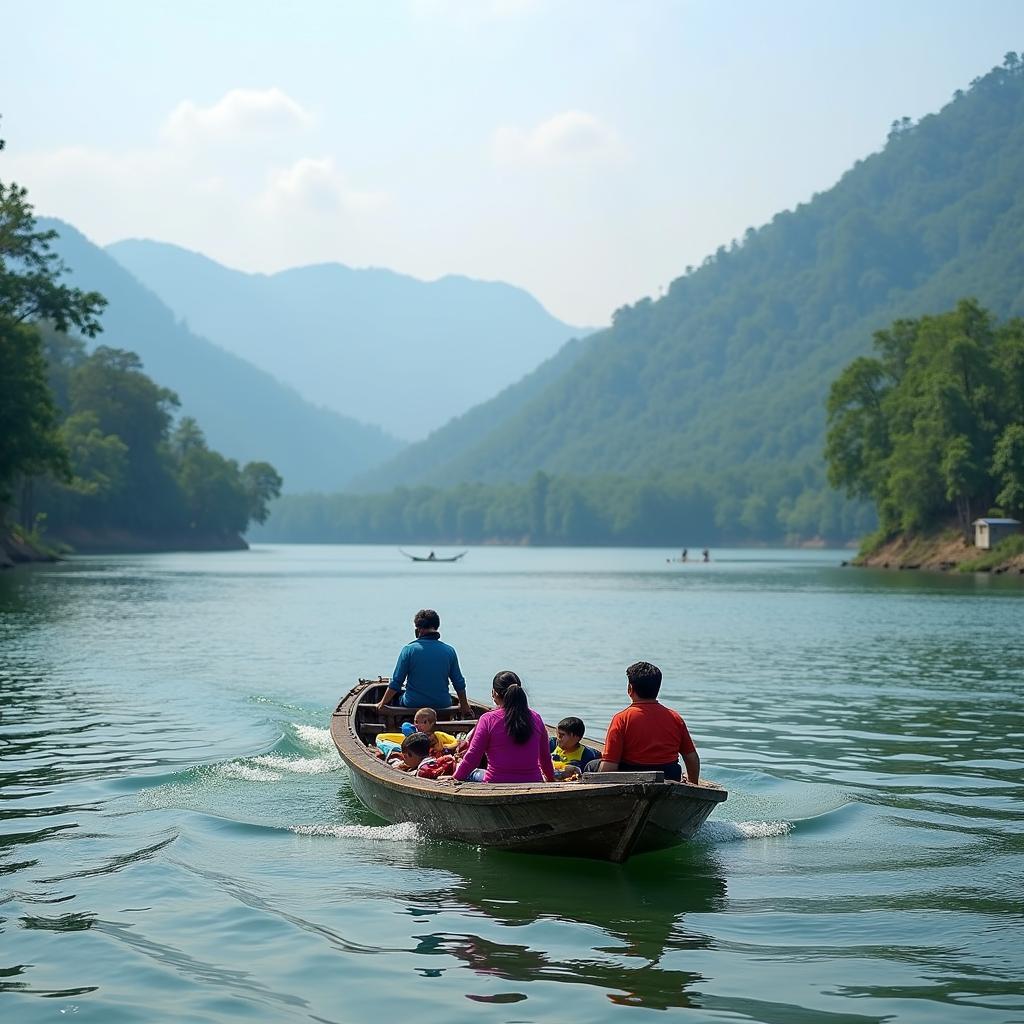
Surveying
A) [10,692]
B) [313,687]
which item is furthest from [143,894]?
[313,687]

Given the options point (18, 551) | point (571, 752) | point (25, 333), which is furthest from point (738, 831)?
point (18, 551)

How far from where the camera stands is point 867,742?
21891 millimetres

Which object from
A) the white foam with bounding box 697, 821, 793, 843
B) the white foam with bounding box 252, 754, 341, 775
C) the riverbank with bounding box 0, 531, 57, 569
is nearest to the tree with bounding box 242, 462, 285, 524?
the riverbank with bounding box 0, 531, 57, 569

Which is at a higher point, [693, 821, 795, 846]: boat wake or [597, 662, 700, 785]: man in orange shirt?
[597, 662, 700, 785]: man in orange shirt

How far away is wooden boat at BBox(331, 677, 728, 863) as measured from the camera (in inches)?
487

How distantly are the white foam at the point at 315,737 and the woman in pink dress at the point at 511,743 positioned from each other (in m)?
8.23

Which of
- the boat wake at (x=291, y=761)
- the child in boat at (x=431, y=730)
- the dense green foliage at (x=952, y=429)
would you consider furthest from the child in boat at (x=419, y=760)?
the dense green foliage at (x=952, y=429)

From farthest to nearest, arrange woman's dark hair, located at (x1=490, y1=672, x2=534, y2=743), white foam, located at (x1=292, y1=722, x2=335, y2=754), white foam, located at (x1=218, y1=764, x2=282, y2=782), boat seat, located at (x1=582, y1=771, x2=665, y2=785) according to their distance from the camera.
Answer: white foam, located at (x1=292, y1=722, x2=335, y2=754) < white foam, located at (x1=218, y1=764, x2=282, y2=782) < woman's dark hair, located at (x1=490, y1=672, x2=534, y2=743) < boat seat, located at (x1=582, y1=771, x2=665, y2=785)

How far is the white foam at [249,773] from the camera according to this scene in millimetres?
18766

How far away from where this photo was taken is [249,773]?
62.5ft

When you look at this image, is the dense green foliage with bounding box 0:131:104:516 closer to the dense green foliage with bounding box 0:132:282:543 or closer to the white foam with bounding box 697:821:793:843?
the dense green foliage with bounding box 0:132:282:543

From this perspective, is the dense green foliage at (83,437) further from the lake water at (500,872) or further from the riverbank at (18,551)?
the lake water at (500,872)

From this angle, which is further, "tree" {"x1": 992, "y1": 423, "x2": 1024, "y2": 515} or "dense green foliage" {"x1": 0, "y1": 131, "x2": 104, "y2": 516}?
"tree" {"x1": 992, "y1": 423, "x2": 1024, "y2": 515}

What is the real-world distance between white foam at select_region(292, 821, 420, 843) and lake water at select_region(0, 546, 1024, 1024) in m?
0.04
